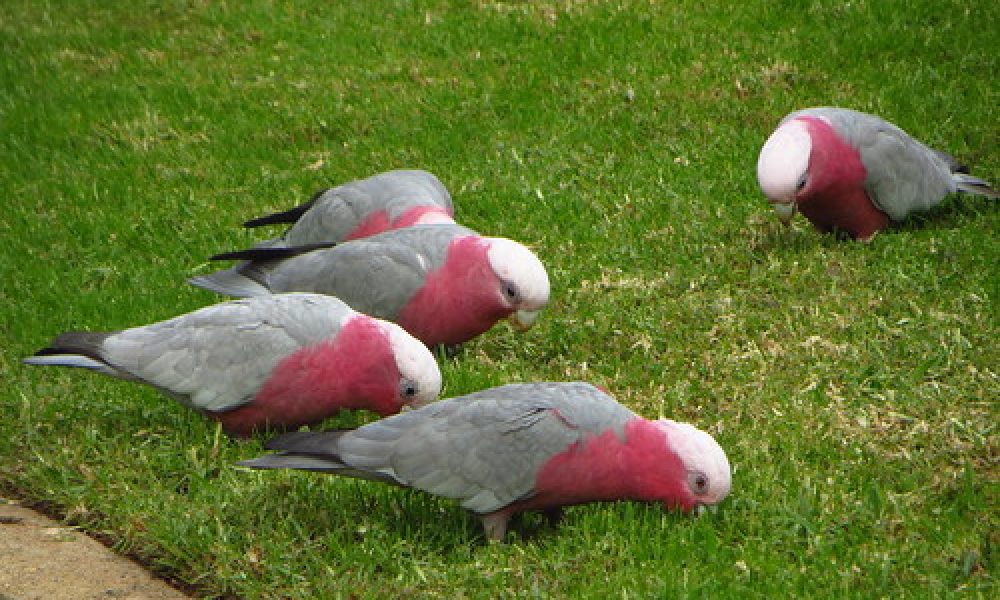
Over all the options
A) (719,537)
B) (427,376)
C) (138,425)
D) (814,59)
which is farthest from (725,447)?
(814,59)

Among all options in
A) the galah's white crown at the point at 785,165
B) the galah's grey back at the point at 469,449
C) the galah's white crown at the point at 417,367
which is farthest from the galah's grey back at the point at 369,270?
the galah's white crown at the point at 785,165

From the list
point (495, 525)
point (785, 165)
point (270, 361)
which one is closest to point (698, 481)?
point (495, 525)

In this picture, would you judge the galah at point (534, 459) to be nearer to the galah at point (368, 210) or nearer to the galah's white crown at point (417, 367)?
the galah's white crown at point (417, 367)

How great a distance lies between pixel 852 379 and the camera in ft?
14.8

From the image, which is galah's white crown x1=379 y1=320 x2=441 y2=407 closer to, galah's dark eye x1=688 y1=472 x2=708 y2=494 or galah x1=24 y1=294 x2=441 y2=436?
galah x1=24 y1=294 x2=441 y2=436

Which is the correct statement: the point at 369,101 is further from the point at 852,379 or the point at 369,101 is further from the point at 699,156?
the point at 852,379

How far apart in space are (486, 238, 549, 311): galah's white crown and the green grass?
309 millimetres

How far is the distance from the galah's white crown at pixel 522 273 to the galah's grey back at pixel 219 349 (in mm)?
688

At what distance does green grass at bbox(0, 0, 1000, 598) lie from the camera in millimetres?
3689

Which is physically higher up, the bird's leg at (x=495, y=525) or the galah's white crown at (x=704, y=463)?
the galah's white crown at (x=704, y=463)

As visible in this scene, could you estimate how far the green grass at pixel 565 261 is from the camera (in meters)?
3.69

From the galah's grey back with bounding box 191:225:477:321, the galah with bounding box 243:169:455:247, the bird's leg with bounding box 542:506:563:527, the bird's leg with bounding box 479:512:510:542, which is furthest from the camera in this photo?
the galah with bounding box 243:169:455:247

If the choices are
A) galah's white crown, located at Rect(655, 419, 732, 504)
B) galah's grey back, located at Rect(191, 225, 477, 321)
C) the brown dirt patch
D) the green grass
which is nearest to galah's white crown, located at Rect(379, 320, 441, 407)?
the green grass

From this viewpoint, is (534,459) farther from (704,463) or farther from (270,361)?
(270,361)
